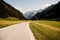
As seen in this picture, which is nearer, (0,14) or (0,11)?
(0,14)

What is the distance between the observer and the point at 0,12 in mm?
196625

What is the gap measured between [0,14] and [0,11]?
1336 cm

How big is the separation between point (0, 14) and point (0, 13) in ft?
19.1

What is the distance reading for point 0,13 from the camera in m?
193

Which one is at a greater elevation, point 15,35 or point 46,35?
point 15,35

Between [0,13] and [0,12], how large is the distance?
163 inches

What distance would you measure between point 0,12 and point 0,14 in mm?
9952

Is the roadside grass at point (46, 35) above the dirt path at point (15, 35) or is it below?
below

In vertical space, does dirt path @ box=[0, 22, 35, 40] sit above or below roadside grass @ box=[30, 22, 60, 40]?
above

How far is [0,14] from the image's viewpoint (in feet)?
615

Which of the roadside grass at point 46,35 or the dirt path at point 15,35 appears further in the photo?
the roadside grass at point 46,35

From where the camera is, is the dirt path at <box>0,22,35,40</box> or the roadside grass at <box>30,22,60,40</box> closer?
the dirt path at <box>0,22,35,40</box>

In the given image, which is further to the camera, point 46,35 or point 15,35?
point 46,35
